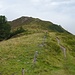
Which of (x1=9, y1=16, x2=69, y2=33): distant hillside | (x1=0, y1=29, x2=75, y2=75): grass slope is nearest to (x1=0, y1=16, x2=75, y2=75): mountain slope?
(x1=0, y1=29, x2=75, y2=75): grass slope

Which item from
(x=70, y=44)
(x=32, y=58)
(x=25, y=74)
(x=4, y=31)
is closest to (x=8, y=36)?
(x=4, y=31)

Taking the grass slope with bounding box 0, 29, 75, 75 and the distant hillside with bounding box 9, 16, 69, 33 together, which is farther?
the distant hillside with bounding box 9, 16, 69, 33

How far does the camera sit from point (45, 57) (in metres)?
50.1

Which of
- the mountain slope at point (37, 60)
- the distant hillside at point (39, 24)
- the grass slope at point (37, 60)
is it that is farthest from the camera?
the distant hillside at point (39, 24)

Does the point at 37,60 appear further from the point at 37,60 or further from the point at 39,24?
the point at 39,24

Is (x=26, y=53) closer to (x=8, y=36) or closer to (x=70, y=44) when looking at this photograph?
(x=70, y=44)

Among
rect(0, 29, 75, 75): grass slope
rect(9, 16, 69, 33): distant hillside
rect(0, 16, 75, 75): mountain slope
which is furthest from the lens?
rect(9, 16, 69, 33): distant hillside

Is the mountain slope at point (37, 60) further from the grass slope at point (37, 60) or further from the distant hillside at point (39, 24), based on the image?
the distant hillside at point (39, 24)

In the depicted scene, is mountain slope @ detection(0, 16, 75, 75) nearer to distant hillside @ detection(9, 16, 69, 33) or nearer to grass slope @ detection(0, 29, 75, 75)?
grass slope @ detection(0, 29, 75, 75)

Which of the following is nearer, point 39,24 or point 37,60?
point 37,60

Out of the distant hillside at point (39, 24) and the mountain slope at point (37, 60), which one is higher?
the distant hillside at point (39, 24)

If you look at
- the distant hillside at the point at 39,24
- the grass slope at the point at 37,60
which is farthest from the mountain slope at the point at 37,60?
the distant hillside at the point at 39,24

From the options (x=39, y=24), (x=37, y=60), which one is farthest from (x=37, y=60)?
(x=39, y=24)

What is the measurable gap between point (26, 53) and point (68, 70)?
397 inches
